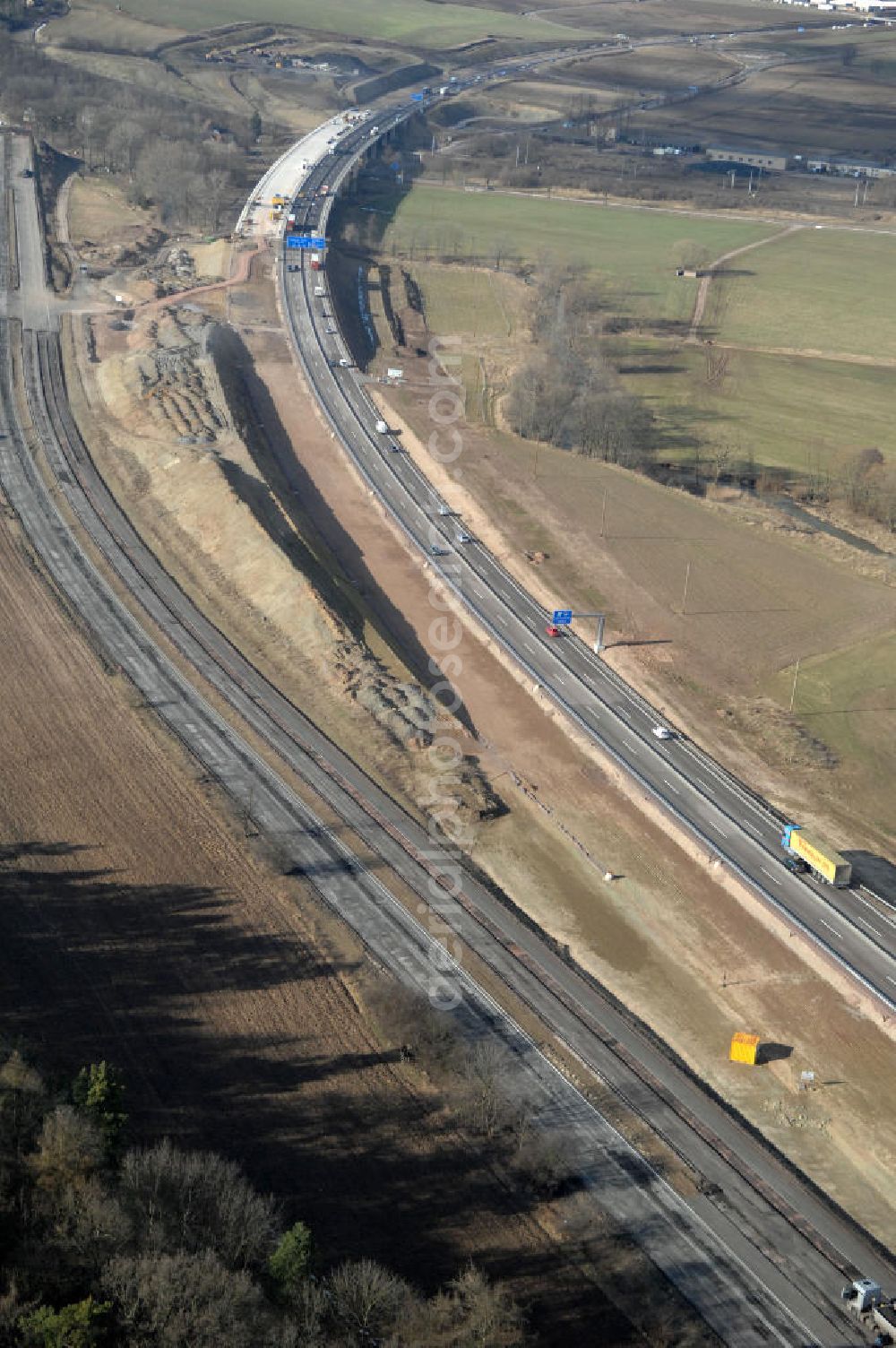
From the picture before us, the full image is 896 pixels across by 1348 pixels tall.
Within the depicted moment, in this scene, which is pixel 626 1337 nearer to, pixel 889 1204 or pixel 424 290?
pixel 889 1204

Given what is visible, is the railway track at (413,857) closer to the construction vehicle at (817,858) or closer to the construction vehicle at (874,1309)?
the construction vehicle at (874,1309)

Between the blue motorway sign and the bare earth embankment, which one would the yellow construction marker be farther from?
the blue motorway sign

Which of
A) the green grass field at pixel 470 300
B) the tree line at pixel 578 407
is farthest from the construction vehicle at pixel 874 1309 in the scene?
the green grass field at pixel 470 300

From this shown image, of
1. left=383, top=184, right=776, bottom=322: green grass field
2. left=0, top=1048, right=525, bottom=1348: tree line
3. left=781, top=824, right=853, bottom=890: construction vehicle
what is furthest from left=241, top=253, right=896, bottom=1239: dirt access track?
left=383, top=184, right=776, bottom=322: green grass field

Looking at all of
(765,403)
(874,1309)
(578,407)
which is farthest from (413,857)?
(765,403)

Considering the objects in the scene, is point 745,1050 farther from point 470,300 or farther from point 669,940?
point 470,300

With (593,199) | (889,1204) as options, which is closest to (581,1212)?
(889,1204)
